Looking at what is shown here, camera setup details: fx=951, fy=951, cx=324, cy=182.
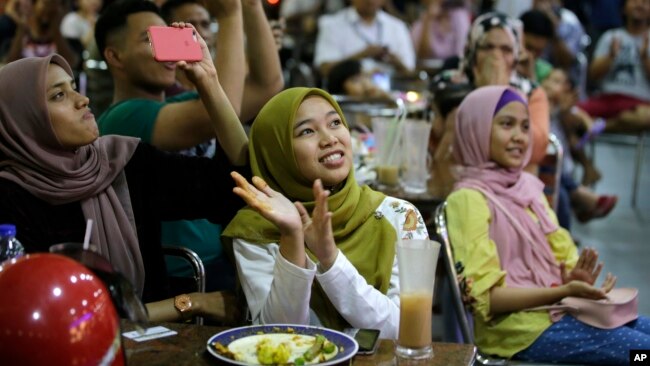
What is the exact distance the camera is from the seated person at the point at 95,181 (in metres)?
2.24

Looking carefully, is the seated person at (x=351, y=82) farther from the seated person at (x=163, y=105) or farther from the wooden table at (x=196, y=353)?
the wooden table at (x=196, y=353)

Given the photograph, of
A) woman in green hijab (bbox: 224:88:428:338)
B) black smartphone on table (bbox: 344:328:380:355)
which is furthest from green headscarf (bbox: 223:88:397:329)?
black smartphone on table (bbox: 344:328:380:355)

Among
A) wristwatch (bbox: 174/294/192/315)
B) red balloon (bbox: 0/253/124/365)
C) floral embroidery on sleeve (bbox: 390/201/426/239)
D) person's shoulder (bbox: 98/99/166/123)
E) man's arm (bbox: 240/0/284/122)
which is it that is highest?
man's arm (bbox: 240/0/284/122)

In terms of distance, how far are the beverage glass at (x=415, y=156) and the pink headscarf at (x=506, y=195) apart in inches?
12.8

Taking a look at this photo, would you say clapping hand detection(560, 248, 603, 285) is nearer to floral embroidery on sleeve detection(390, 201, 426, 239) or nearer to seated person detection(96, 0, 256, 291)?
floral embroidery on sleeve detection(390, 201, 426, 239)

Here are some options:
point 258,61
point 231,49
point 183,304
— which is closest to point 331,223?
point 183,304

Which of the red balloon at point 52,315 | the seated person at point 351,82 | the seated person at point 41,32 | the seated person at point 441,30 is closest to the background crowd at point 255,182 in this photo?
the red balloon at point 52,315

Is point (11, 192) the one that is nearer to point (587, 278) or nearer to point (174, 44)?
point (174, 44)

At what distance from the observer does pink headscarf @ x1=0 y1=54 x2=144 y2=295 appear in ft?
7.34

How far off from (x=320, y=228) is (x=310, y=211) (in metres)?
0.36

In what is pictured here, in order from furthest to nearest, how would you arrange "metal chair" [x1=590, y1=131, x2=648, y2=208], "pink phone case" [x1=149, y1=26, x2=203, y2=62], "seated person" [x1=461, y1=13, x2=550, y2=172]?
"metal chair" [x1=590, y1=131, x2=648, y2=208]
"seated person" [x1=461, y1=13, x2=550, y2=172]
"pink phone case" [x1=149, y1=26, x2=203, y2=62]

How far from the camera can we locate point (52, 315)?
4.44 feet

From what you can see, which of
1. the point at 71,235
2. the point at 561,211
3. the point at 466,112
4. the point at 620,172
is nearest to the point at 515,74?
the point at 561,211

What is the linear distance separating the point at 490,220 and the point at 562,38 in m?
5.29
